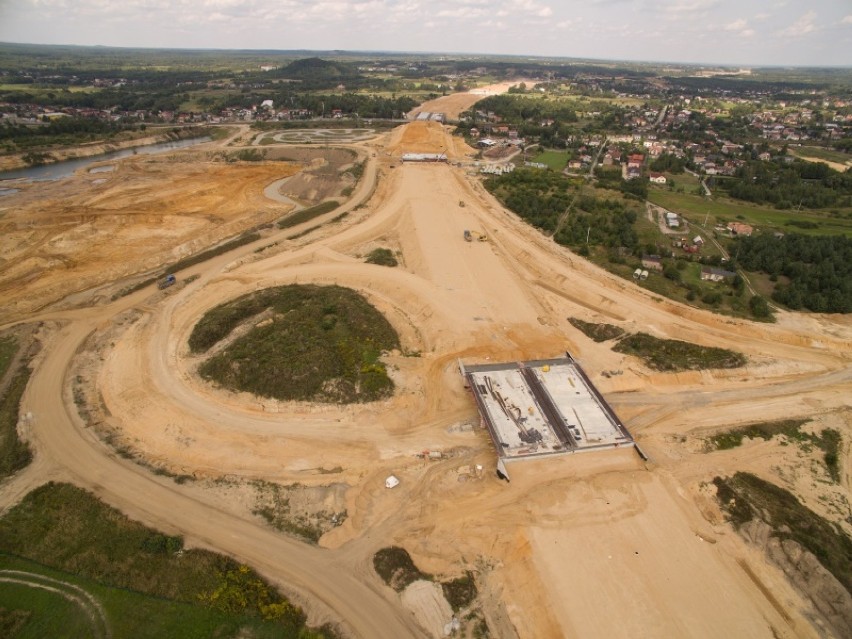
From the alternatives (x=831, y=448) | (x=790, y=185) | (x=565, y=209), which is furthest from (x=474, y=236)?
(x=790, y=185)

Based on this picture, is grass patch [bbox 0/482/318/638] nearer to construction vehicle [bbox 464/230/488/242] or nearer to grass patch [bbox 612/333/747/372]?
grass patch [bbox 612/333/747/372]

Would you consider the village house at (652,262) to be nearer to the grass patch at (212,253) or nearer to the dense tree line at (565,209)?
the dense tree line at (565,209)

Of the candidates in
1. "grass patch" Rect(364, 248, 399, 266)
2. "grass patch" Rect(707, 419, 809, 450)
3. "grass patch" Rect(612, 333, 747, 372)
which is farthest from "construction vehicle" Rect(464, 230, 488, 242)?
"grass patch" Rect(707, 419, 809, 450)

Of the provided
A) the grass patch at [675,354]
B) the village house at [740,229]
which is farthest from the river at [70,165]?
the village house at [740,229]

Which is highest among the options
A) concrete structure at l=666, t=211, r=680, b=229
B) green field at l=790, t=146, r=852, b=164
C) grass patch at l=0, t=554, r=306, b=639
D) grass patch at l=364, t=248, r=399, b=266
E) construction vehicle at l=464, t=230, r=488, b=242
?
green field at l=790, t=146, r=852, b=164

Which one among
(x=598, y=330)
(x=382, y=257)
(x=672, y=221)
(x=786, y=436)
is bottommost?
(x=786, y=436)

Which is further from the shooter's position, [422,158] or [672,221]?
[422,158]

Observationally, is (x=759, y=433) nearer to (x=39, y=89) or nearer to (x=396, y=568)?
(x=396, y=568)

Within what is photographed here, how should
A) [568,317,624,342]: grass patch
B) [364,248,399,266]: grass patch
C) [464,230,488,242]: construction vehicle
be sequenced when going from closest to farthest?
[568,317,624,342]: grass patch → [364,248,399,266]: grass patch → [464,230,488,242]: construction vehicle
